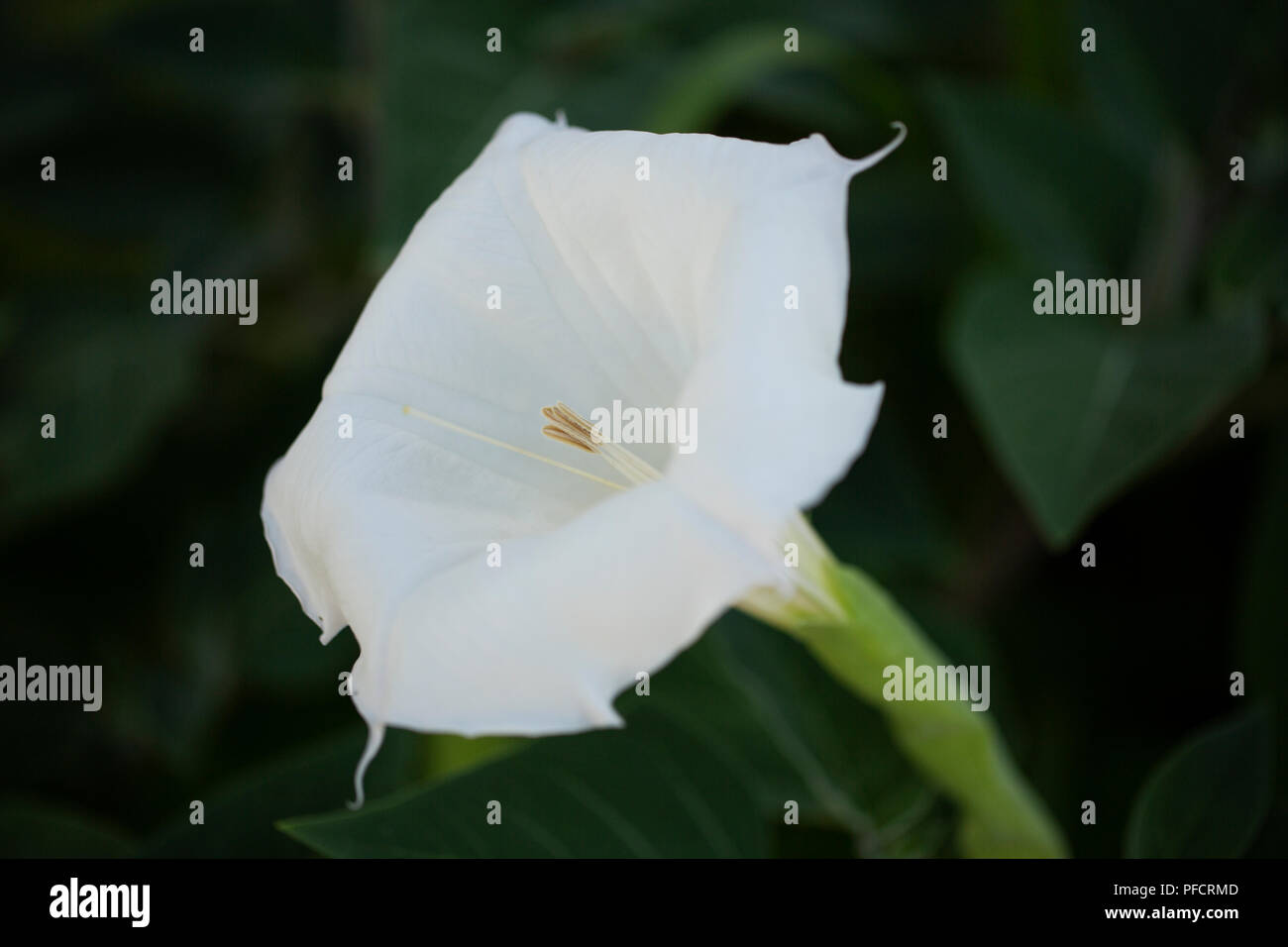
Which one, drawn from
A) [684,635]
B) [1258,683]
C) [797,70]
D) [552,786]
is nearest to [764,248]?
[684,635]

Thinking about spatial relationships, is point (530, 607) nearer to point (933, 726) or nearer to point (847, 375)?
point (933, 726)

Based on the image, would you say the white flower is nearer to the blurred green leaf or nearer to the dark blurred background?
the dark blurred background

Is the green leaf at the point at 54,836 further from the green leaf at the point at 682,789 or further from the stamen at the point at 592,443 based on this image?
the stamen at the point at 592,443

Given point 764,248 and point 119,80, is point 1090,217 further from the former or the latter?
point 119,80

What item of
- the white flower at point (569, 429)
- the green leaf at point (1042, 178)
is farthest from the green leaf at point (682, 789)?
the green leaf at point (1042, 178)

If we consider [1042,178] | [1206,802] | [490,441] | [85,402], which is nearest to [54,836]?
[490,441]

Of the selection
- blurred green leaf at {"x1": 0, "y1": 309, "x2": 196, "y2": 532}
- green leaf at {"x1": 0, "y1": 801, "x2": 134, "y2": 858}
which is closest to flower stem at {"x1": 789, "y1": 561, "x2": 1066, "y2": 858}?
green leaf at {"x1": 0, "y1": 801, "x2": 134, "y2": 858}
